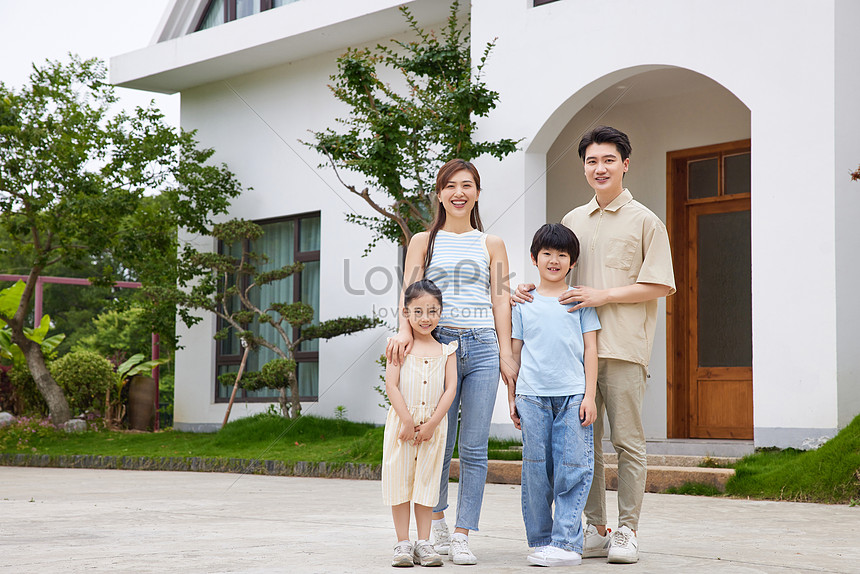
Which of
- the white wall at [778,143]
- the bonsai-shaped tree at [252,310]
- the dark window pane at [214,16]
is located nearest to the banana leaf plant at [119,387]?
the bonsai-shaped tree at [252,310]

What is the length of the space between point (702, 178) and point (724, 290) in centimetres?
108

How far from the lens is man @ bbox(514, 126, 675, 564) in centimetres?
349

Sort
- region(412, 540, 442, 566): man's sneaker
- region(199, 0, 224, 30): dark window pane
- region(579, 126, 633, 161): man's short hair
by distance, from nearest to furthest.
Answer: region(412, 540, 442, 566): man's sneaker < region(579, 126, 633, 161): man's short hair < region(199, 0, 224, 30): dark window pane

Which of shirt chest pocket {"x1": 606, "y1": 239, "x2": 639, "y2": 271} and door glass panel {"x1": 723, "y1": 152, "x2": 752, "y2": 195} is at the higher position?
door glass panel {"x1": 723, "y1": 152, "x2": 752, "y2": 195}

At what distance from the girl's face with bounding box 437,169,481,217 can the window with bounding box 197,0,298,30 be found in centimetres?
834

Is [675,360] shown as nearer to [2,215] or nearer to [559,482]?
[559,482]

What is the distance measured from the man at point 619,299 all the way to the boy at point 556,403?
8 centimetres

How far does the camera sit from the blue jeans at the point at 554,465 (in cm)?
333

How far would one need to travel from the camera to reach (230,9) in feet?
39.8

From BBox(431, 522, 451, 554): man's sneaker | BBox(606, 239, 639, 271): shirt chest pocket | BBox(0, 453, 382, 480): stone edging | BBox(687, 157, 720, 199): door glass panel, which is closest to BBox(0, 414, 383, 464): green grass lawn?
BBox(0, 453, 382, 480): stone edging

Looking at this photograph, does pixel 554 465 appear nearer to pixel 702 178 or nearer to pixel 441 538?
pixel 441 538

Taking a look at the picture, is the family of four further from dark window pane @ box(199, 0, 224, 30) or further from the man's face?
dark window pane @ box(199, 0, 224, 30)

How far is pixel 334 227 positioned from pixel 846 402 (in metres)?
5.91

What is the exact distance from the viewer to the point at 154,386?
13625 mm
